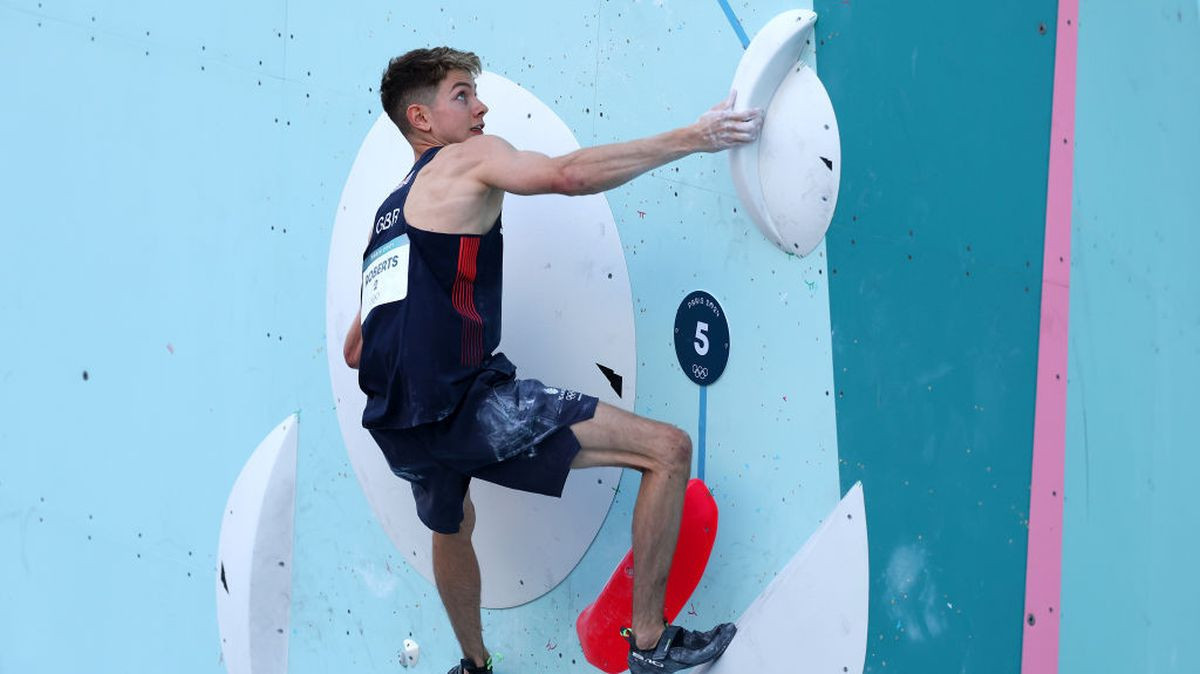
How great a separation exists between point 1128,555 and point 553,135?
1741mm

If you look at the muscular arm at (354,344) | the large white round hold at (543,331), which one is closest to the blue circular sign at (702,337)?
the large white round hold at (543,331)

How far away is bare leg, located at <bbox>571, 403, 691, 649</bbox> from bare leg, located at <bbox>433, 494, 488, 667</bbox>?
2.09ft

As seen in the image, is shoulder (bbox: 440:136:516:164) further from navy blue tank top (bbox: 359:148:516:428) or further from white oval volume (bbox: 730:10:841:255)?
white oval volume (bbox: 730:10:841:255)

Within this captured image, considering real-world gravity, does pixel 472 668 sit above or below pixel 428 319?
below

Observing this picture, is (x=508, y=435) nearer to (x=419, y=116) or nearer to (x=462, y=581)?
(x=462, y=581)

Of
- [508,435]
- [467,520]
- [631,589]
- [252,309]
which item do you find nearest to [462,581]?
[467,520]

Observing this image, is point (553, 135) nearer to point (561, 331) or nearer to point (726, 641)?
point (561, 331)

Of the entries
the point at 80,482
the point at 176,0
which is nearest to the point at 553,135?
the point at 176,0

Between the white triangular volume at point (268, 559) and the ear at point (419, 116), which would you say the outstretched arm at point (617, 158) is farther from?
the white triangular volume at point (268, 559)

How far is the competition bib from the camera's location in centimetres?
339

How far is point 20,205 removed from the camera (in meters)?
4.93

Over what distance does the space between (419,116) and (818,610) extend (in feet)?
5.06

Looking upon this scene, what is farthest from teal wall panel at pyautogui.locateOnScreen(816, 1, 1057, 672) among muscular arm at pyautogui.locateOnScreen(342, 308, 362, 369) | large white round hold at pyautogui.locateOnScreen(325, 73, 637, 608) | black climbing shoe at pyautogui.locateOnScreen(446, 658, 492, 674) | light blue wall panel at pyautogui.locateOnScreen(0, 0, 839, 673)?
muscular arm at pyautogui.locateOnScreen(342, 308, 362, 369)

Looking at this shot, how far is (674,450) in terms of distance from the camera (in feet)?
10.4
